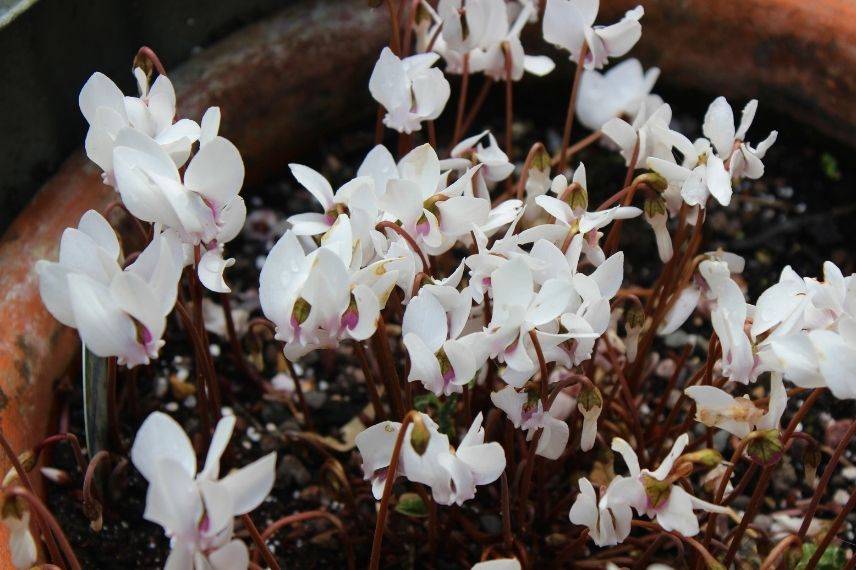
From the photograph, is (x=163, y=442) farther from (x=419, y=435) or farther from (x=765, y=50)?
(x=765, y=50)

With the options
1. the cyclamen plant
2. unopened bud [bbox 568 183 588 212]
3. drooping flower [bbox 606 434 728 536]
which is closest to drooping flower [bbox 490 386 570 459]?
the cyclamen plant

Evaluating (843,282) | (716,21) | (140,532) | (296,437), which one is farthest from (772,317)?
(716,21)

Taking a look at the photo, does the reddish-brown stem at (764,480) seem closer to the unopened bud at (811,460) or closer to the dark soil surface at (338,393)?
the unopened bud at (811,460)

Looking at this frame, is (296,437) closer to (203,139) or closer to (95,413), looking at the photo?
(95,413)

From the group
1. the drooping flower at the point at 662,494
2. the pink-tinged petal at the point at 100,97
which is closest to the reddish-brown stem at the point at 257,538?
the drooping flower at the point at 662,494

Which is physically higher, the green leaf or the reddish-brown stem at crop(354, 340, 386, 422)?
the reddish-brown stem at crop(354, 340, 386, 422)

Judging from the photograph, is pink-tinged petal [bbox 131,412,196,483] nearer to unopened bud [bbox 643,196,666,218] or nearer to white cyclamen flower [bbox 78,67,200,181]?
white cyclamen flower [bbox 78,67,200,181]

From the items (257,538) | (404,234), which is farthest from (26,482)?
(404,234)

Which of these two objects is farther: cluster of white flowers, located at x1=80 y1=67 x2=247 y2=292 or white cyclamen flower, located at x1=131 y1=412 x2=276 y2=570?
cluster of white flowers, located at x1=80 y1=67 x2=247 y2=292
